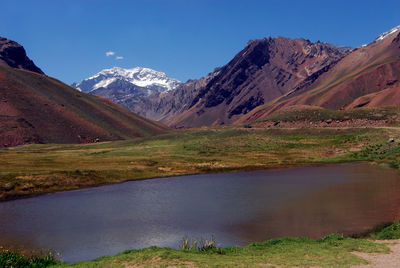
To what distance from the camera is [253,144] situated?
132375 millimetres

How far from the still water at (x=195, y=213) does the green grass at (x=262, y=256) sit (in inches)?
→ 173

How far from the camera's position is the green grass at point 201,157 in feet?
220

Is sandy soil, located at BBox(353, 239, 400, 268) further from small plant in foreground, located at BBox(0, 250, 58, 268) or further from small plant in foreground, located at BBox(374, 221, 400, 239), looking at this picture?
small plant in foreground, located at BBox(0, 250, 58, 268)

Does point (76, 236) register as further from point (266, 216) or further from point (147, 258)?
point (266, 216)

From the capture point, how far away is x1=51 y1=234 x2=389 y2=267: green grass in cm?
2216

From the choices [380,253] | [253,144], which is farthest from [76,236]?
[253,144]

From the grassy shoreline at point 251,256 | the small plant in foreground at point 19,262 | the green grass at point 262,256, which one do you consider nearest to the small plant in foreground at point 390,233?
the grassy shoreline at point 251,256

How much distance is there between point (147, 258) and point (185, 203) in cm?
2431

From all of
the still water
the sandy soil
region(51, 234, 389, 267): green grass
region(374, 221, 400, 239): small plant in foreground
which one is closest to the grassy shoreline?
region(51, 234, 389, 267): green grass

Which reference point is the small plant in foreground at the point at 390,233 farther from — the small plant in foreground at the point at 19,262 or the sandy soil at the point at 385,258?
the small plant in foreground at the point at 19,262

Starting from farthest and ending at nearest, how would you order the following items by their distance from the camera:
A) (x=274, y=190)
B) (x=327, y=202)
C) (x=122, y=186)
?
(x=122, y=186), (x=274, y=190), (x=327, y=202)

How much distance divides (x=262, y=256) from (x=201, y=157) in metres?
83.0

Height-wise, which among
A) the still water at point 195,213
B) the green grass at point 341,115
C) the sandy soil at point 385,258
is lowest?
the still water at point 195,213

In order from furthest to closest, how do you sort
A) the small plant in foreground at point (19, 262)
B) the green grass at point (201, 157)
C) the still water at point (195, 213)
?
the green grass at point (201, 157) < the still water at point (195, 213) < the small plant in foreground at point (19, 262)
